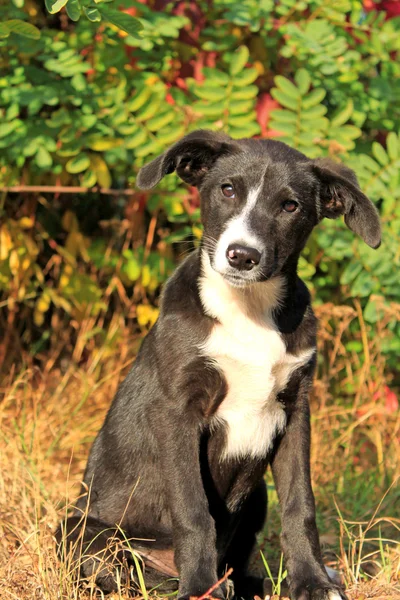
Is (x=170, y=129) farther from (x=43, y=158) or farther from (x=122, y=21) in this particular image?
(x=122, y=21)

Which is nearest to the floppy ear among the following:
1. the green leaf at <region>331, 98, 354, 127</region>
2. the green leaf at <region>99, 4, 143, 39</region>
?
the green leaf at <region>99, 4, 143, 39</region>

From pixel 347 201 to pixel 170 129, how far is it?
1.61 m

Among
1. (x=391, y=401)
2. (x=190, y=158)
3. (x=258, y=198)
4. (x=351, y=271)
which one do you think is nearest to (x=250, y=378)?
(x=258, y=198)

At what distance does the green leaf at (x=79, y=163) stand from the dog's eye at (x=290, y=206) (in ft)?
5.99

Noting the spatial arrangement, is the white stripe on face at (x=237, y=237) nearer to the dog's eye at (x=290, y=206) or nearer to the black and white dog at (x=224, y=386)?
the black and white dog at (x=224, y=386)

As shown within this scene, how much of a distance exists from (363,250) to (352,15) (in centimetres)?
122

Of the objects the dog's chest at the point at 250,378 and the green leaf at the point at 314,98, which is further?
the green leaf at the point at 314,98

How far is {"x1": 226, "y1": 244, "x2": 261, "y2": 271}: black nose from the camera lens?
3.11 metres

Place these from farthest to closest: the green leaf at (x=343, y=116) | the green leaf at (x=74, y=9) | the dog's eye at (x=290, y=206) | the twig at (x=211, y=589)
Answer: the green leaf at (x=343, y=116) → the dog's eye at (x=290, y=206) → the green leaf at (x=74, y=9) → the twig at (x=211, y=589)

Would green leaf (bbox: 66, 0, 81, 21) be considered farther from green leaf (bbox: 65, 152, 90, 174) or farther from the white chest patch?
green leaf (bbox: 65, 152, 90, 174)

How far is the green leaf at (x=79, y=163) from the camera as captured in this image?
491 cm

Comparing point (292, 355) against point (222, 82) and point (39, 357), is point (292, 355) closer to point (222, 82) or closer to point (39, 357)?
point (222, 82)

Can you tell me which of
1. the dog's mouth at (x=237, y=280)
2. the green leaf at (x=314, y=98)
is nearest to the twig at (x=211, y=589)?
the dog's mouth at (x=237, y=280)

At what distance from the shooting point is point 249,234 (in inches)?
124
